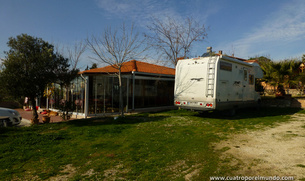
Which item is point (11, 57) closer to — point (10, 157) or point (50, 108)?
point (10, 157)

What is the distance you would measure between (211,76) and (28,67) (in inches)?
360

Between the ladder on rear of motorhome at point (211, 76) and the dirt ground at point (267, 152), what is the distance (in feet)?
10.1

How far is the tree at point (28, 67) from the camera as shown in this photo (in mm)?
8828

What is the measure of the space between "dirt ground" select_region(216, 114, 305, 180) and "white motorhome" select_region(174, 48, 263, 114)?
9.90 ft

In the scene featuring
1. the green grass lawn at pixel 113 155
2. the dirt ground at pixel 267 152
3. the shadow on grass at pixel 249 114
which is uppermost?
the shadow on grass at pixel 249 114

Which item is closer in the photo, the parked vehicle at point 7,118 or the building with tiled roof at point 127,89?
the parked vehicle at point 7,118

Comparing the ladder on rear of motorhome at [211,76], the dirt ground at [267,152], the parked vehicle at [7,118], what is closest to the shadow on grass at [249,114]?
the ladder on rear of motorhome at [211,76]

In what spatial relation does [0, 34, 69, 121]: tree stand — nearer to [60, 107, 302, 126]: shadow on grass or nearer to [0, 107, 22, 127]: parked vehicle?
[0, 107, 22, 127]: parked vehicle

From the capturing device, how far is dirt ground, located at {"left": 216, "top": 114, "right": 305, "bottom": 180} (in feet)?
13.5

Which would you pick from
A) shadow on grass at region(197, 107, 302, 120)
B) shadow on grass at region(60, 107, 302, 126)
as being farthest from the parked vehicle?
shadow on grass at region(197, 107, 302, 120)

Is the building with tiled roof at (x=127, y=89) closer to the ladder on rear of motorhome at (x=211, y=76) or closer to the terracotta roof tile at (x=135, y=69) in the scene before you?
the terracotta roof tile at (x=135, y=69)

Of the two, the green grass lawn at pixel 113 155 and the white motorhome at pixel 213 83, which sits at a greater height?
the white motorhome at pixel 213 83

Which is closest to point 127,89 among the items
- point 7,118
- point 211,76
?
point 211,76

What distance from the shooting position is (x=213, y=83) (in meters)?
10.1
